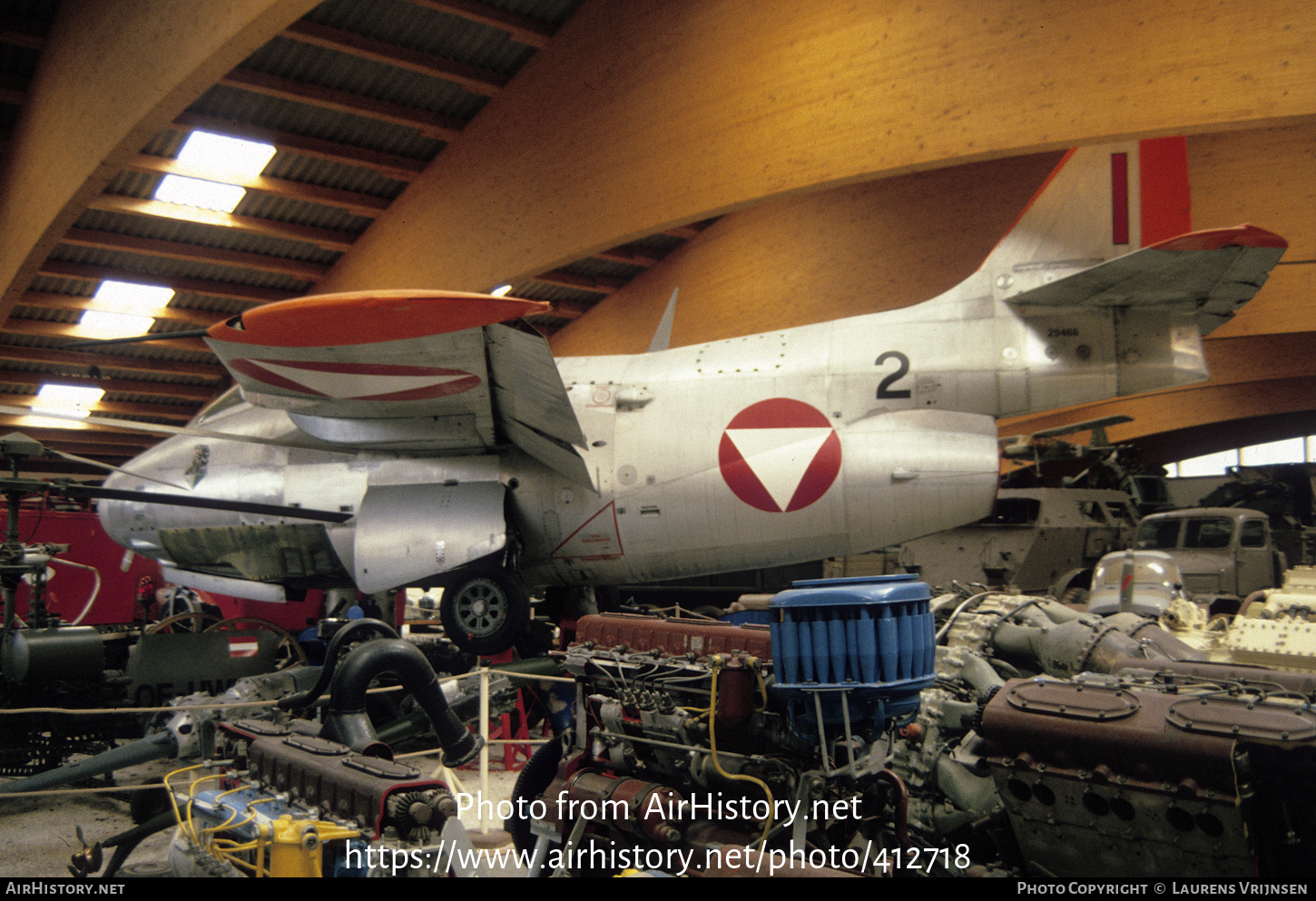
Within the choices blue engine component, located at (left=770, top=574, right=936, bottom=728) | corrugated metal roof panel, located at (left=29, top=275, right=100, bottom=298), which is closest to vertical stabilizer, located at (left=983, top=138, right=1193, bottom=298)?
blue engine component, located at (left=770, top=574, right=936, bottom=728)

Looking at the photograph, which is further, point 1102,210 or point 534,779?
point 1102,210

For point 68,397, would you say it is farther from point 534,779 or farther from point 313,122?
point 534,779

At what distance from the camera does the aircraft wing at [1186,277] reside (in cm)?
613

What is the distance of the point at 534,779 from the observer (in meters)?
5.08

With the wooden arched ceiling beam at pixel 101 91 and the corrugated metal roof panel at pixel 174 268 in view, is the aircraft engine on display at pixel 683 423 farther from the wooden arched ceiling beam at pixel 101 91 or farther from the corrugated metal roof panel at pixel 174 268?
the corrugated metal roof panel at pixel 174 268

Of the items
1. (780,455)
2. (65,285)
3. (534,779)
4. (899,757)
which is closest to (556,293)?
(65,285)

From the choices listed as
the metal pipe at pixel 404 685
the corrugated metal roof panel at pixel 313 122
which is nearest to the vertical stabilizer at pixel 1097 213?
the metal pipe at pixel 404 685

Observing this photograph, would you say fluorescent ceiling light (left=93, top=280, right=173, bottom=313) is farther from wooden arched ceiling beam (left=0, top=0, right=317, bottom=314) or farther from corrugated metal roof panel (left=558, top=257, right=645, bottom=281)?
corrugated metal roof panel (left=558, top=257, right=645, bottom=281)

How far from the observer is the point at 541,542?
8539 mm

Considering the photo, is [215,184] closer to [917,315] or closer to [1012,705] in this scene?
[917,315]

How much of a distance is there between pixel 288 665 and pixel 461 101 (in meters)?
7.12

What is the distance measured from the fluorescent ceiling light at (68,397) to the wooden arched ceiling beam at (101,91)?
7.61m

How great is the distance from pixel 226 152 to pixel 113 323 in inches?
228

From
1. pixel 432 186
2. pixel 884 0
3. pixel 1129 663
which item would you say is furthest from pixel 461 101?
pixel 1129 663
